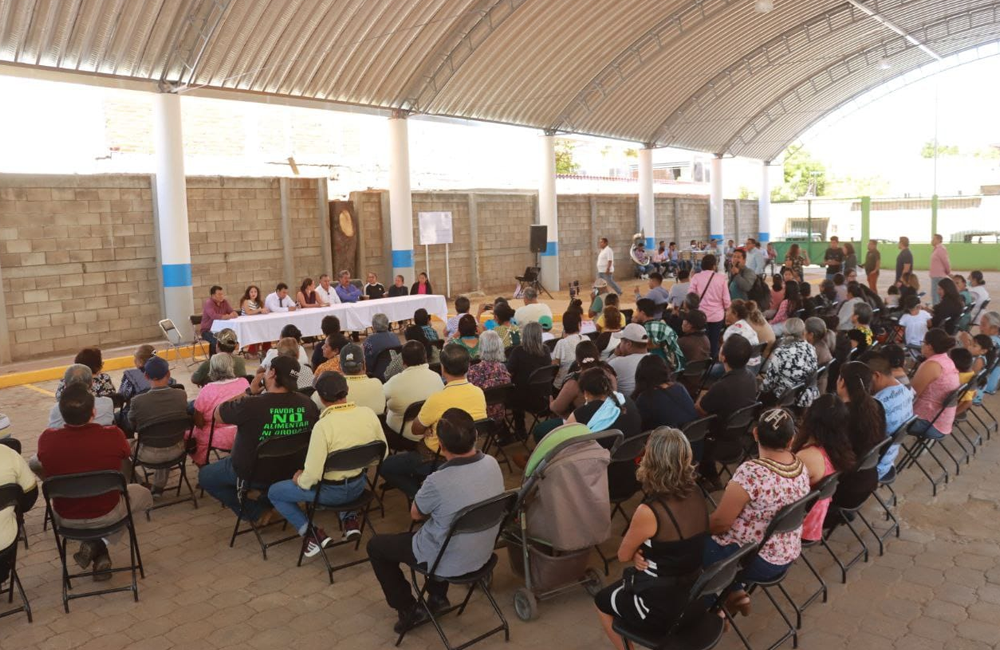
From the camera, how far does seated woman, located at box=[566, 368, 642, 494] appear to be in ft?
15.1

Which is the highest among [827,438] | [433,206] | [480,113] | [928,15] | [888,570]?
[928,15]

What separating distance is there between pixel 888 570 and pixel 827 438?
111 cm

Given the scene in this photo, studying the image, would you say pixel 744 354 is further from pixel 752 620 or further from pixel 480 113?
pixel 480 113

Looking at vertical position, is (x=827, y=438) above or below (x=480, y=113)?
below

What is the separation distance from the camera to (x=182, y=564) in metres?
4.89

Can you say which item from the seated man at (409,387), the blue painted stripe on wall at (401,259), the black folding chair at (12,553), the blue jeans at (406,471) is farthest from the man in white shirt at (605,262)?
the black folding chair at (12,553)

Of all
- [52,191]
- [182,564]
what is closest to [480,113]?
[52,191]

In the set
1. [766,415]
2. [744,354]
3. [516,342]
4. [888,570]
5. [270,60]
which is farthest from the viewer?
[270,60]

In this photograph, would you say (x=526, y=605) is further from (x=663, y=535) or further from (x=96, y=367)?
(x=96, y=367)

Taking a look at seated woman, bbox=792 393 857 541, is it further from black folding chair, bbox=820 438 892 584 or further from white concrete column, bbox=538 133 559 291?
white concrete column, bbox=538 133 559 291

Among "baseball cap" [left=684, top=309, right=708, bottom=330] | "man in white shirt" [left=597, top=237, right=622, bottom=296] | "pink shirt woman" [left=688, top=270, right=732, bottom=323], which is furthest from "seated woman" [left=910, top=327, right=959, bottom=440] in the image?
"man in white shirt" [left=597, top=237, right=622, bottom=296]

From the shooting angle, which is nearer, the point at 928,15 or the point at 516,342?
the point at 516,342

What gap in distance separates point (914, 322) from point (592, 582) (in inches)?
248

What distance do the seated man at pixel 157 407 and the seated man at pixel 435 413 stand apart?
1.53 meters
